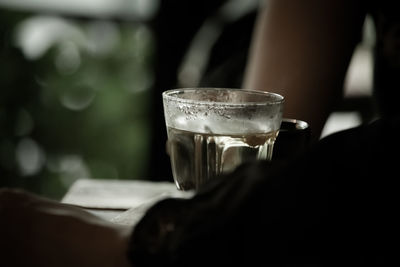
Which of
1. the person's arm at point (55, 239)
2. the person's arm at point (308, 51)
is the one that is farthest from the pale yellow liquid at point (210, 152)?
the person's arm at point (308, 51)

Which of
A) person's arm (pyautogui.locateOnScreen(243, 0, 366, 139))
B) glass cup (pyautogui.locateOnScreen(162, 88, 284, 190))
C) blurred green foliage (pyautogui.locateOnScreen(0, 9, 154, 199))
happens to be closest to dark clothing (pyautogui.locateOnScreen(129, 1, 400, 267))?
glass cup (pyautogui.locateOnScreen(162, 88, 284, 190))

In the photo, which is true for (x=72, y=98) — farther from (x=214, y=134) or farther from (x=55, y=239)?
(x=55, y=239)

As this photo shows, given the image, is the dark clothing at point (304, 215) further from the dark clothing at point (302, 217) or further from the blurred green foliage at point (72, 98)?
the blurred green foliage at point (72, 98)

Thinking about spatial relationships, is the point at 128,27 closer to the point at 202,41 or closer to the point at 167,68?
the point at 167,68

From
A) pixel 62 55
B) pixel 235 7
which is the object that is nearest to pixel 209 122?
pixel 235 7

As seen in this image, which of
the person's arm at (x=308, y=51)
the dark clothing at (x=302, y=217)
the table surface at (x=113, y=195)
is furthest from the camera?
the person's arm at (x=308, y=51)
